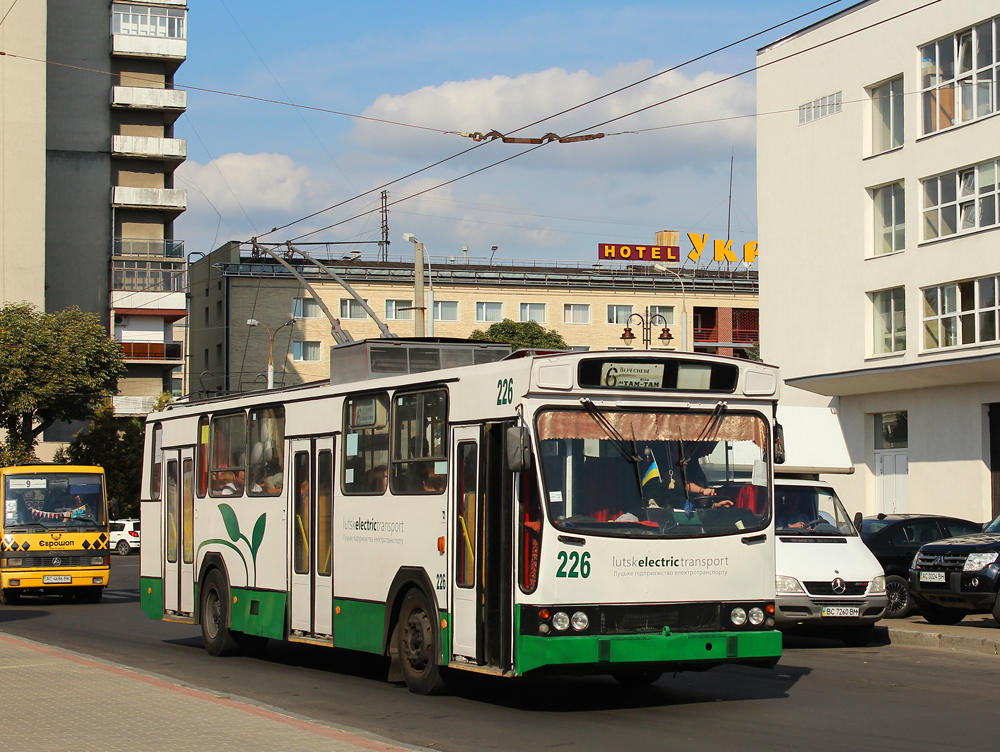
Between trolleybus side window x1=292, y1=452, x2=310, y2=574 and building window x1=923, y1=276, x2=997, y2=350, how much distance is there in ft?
79.4

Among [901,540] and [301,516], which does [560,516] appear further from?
[901,540]

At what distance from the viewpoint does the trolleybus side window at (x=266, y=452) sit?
46.4 feet

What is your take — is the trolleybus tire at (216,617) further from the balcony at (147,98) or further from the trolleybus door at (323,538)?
the balcony at (147,98)

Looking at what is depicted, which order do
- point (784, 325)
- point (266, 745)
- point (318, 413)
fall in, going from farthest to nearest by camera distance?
point (784, 325)
point (318, 413)
point (266, 745)

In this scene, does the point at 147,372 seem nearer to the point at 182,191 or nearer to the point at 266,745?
the point at 182,191

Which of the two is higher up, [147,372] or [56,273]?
[56,273]

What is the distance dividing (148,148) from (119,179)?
2.65 m

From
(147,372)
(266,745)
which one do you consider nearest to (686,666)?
(266,745)

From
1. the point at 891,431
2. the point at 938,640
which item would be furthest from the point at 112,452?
the point at 938,640

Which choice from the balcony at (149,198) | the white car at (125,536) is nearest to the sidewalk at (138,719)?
the white car at (125,536)

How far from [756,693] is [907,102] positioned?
27.9 metres

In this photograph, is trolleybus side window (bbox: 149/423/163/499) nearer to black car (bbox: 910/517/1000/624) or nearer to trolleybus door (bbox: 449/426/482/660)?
trolleybus door (bbox: 449/426/482/660)

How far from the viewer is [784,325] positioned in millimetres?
41500

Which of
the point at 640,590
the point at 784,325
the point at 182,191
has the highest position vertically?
the point at 182,191
